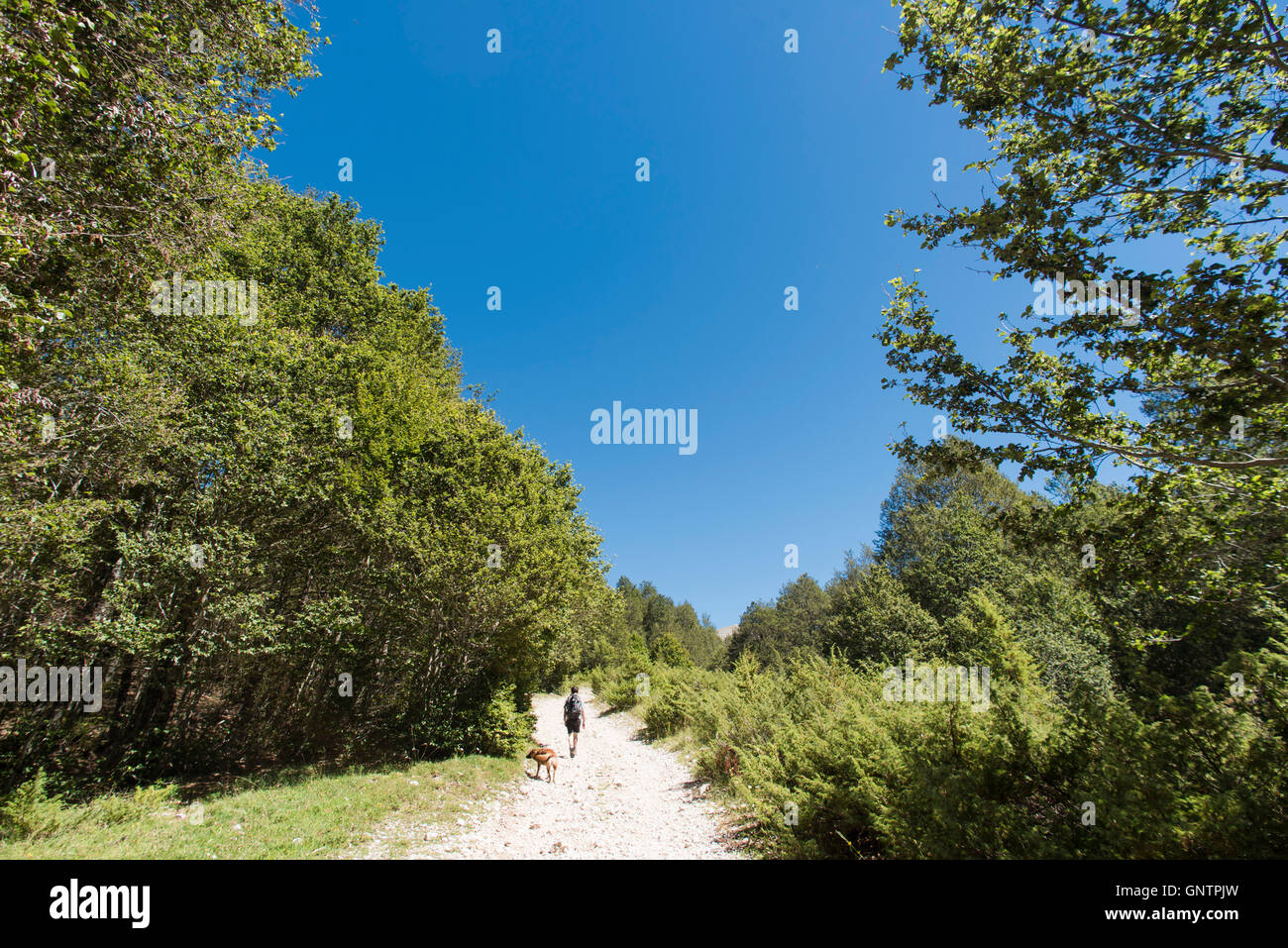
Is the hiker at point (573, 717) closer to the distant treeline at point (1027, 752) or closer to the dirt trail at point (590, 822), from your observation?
the dirt trail at point (590, 822)

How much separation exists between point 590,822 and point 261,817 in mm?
5083

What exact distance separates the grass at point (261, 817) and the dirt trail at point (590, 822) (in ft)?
1.93

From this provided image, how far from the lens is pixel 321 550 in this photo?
11.7 metres

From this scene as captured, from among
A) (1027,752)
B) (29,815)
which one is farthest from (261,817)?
(1027,752)

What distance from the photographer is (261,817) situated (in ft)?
23.1

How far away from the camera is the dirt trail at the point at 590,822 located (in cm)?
672

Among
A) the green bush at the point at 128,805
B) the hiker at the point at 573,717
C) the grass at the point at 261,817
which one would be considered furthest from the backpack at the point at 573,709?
the green bush at the point at 128,805

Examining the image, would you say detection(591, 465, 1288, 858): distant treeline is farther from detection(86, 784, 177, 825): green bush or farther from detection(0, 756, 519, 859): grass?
detection(86, 784, 177, 825): green bush

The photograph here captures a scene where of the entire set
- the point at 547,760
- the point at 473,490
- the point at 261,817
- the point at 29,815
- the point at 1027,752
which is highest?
the point at 473,490

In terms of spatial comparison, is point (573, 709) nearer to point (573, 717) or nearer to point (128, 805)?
point (573, 717)

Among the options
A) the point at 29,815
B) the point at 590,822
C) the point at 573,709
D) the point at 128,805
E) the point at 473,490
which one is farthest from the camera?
the point at 573,709

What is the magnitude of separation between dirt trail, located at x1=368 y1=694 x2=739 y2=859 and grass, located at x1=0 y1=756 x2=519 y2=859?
0.59 m
